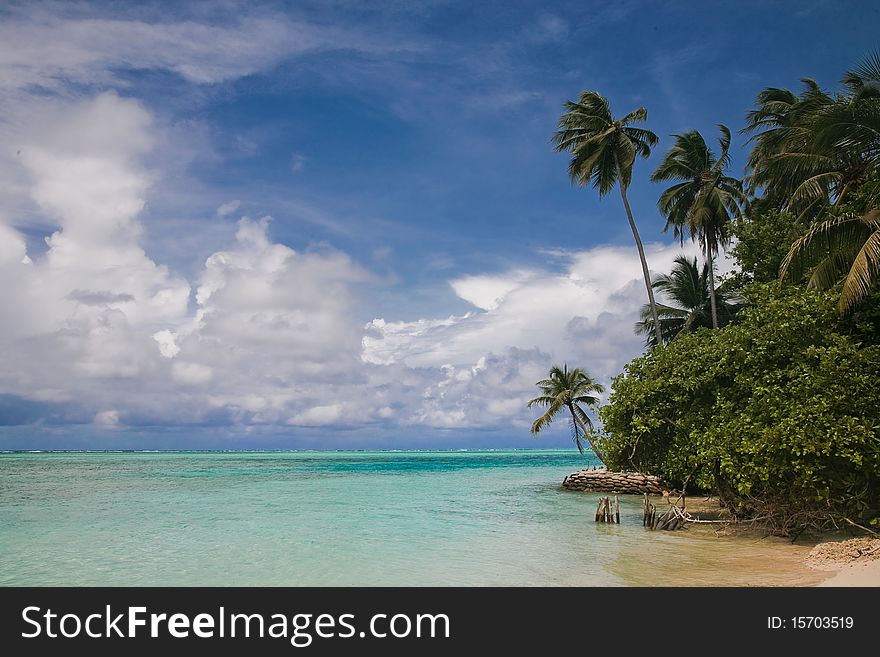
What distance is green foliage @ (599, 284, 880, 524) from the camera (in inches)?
433

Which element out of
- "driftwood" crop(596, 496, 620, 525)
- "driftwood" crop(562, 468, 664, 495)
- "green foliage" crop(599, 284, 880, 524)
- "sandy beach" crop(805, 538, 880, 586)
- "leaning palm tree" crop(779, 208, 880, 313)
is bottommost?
"driftwood" crop(562, 468, 664, 495)

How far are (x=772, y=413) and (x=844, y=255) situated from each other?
150 inches

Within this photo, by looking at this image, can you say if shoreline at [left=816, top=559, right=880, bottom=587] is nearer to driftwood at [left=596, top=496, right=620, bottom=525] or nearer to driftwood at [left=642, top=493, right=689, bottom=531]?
driftwood at [left=642, top=493, right=689, bottom=531]

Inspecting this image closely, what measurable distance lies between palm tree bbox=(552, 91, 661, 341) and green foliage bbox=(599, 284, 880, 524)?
1084 centimetres

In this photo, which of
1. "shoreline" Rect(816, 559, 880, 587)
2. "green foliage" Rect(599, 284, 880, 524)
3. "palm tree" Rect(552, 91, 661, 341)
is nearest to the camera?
"shoreline" Rect(816, 559, 880, 587)

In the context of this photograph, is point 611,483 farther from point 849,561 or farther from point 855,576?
point 855,576

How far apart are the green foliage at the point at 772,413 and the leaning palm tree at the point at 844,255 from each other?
0.63 meters

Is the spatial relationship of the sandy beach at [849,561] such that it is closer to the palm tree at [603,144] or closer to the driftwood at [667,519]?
the driftwood at [667,519]

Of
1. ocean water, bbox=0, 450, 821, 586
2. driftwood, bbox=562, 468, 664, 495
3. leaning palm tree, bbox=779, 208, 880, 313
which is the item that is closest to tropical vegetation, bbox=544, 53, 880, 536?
leaning palm tree, bbox=779, 208, 880, 313

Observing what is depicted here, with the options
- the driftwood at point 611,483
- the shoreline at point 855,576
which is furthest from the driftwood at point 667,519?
the driftwood at point 611,483

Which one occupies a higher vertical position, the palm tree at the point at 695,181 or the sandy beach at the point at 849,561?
the palm tree at the point at 695,181

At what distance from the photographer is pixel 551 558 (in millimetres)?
12680

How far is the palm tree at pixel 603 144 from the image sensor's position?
26.5 m

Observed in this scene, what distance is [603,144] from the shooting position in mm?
26469
